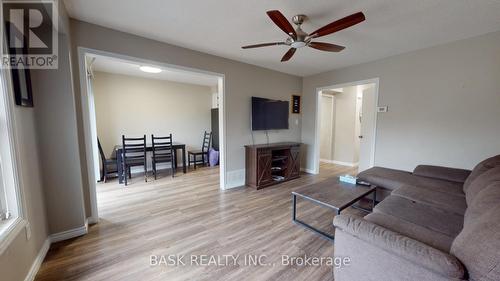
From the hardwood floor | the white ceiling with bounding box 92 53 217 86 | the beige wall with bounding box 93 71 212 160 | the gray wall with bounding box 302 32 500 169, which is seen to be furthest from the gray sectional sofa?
the beige wall with bounding box 93 71 212 160

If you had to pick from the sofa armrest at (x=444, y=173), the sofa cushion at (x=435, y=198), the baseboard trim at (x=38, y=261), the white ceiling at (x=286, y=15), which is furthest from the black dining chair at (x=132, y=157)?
the sofa armrest at (x=444, y=173)

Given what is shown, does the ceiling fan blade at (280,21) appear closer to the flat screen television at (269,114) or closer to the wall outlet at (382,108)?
the flat screen television at (269,114)

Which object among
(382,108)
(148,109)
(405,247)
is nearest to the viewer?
(405,247)

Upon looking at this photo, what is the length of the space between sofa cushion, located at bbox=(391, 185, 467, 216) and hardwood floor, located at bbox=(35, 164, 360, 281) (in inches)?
33.5

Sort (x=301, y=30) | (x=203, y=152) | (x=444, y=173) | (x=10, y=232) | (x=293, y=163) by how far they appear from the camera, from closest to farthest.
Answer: (x=10, y=232) < (x=301, y=30) < (x=444, y=173) < (x=293, y=163) < (x=203, y=152)

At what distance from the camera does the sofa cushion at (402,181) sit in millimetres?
2174

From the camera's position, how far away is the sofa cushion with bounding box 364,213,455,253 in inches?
48.9

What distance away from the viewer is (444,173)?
251cm

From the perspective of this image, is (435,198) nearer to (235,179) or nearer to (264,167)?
(264,167)

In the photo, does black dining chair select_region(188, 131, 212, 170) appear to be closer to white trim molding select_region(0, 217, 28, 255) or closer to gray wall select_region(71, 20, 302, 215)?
gray wall select_region(71, 20, 302, 215)

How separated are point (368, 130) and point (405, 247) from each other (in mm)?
3457

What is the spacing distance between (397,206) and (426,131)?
2070 mm

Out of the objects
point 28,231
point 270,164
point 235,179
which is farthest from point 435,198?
point 28,231

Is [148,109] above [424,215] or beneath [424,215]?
above
